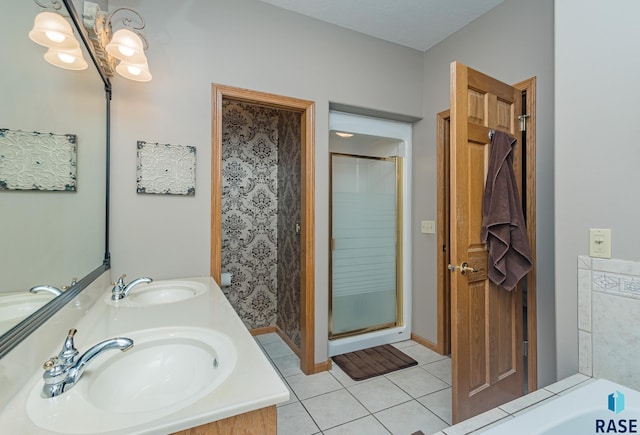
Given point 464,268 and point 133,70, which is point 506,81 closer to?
point 464,268

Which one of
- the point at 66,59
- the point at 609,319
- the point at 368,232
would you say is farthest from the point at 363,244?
the point at 66,59

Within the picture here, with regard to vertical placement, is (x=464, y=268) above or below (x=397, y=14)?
below

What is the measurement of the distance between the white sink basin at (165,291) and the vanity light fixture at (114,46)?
1.18m

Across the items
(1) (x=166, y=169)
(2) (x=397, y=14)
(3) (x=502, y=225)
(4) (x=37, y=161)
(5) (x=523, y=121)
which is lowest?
(3) (x=502, y=225)

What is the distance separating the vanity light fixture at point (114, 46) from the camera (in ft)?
4.66

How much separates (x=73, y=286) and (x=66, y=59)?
0.85 metres

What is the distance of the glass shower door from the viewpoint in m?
2.87

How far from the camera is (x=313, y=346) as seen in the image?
2.44 metres

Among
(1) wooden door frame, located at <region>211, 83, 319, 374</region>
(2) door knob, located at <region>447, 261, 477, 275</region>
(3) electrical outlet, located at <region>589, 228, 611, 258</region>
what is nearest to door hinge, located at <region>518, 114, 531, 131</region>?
(3) electrical outlet, located at <region>589, 228, 611, 258</region>

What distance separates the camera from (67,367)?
734mm

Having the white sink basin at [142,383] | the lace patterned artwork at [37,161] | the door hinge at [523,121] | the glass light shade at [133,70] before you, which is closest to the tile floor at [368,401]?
the white sink basin at [142,383]

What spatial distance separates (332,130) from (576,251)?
6.49 ft

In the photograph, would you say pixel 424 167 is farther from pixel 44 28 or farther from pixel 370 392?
pixel 44 28

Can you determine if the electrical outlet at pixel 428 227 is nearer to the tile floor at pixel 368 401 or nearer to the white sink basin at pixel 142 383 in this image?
the tile floor at pixel 368 401
